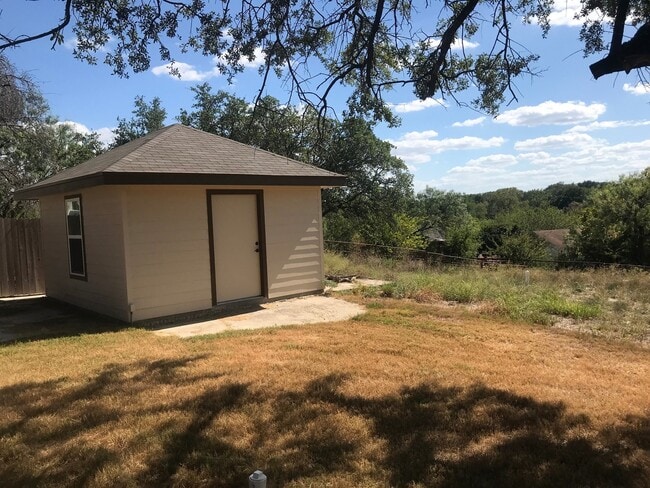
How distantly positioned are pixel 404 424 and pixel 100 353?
422 centimetres

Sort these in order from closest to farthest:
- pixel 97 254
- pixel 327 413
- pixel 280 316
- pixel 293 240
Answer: pixel 327 413 → pixel 280 316 → pixel 97 254 → pixel 293 240

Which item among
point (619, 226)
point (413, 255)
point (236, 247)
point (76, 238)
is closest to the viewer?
point (236, 247)

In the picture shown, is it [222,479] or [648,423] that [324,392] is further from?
[648,423]

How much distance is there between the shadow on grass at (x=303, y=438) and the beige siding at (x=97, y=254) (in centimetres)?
380

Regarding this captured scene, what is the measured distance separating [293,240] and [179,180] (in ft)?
9.66

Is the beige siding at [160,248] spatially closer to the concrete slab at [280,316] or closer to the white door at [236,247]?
the white door at [236,247]

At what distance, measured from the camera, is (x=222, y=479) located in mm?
3240

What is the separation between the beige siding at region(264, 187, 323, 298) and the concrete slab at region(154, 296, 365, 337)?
46 cm

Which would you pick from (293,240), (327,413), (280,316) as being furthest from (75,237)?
(327,413)

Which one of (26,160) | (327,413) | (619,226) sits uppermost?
(26,160)

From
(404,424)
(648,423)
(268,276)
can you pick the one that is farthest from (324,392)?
(268,276)

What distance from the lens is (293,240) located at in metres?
10.7

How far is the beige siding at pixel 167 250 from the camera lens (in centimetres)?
855

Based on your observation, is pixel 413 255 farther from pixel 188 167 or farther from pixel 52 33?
pixel 52 33
